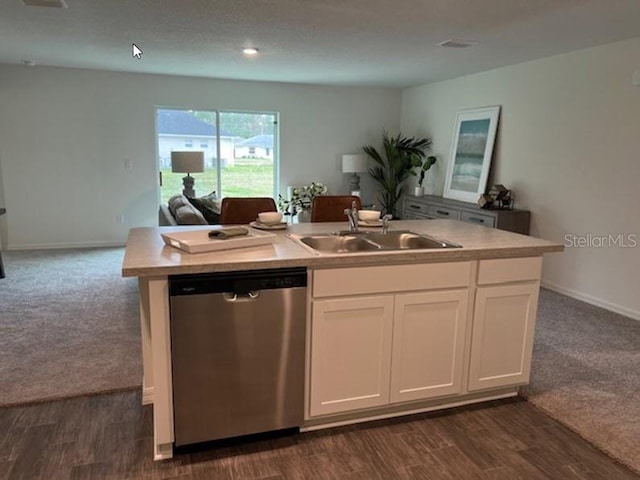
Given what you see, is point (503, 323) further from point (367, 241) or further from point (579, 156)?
point (579, 156)

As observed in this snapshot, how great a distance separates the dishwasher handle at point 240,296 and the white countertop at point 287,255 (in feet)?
0.36

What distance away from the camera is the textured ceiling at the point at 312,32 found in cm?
313

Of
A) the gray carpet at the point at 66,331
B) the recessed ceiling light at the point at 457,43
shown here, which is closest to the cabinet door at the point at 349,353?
the gray carpet at the point at 66,331

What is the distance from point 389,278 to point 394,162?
195 inches

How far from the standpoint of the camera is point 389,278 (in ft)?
7.35

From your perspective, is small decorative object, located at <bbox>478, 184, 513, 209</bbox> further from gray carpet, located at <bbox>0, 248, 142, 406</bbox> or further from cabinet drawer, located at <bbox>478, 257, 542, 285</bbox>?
gray carpet, located at <bbox>0, 248, 142, 406</bbox>

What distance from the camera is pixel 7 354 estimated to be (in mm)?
3053

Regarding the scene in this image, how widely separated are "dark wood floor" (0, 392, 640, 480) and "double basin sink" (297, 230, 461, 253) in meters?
0.88

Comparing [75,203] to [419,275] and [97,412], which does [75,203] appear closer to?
[97,412]

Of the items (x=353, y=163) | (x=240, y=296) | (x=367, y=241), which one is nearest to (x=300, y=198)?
(x=353, y=163)

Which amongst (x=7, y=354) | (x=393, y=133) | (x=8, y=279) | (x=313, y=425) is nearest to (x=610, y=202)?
(x=313, y=425)

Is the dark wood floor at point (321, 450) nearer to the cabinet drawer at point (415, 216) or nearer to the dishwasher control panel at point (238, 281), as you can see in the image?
the dishwasher control panel at point (238, 281)

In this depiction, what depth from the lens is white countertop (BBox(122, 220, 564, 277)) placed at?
1.93 m

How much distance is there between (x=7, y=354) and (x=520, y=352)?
3066 millimetres
